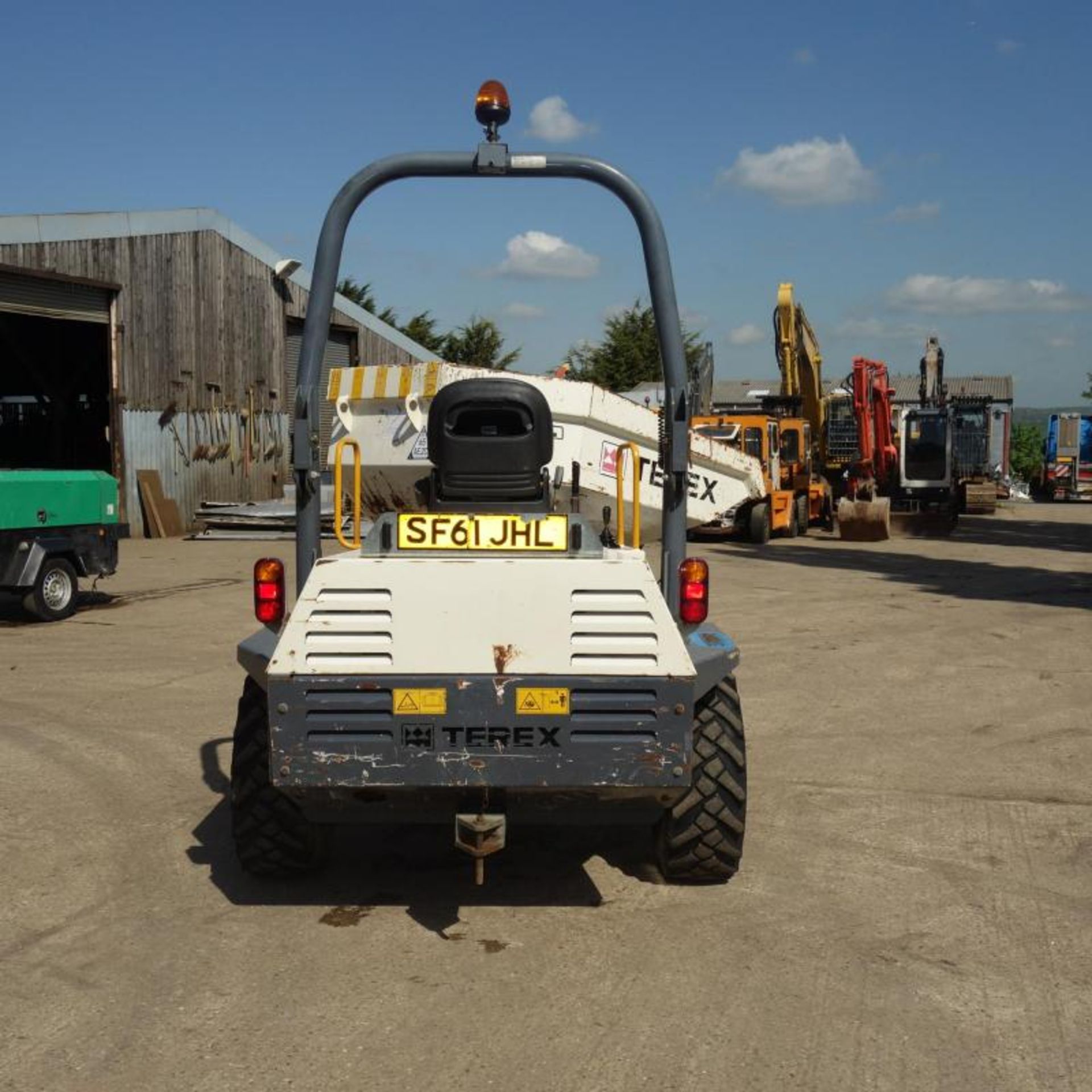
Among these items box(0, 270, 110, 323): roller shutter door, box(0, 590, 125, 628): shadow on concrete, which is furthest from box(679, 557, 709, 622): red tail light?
box(0, 270, 110, 323): roller shutter door

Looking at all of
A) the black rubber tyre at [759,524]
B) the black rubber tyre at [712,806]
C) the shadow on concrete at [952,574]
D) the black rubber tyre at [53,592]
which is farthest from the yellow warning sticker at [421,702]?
the black rubber tyre at [759,524]

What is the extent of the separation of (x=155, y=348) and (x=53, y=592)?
41.8ft

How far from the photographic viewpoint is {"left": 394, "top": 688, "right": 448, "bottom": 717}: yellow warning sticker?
14.4ft

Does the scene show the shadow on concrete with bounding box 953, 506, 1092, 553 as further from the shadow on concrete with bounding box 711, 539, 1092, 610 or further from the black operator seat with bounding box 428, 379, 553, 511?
the black operator seat with bounding box 428, 379, 553, 511

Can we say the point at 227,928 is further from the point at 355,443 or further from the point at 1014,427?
the point at 1014,427

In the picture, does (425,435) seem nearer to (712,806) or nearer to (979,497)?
(712,806)

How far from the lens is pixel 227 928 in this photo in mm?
4758

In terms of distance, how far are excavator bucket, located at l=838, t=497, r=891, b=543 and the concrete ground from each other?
53.1 ft

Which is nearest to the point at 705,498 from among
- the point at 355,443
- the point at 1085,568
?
the point at 1085,568

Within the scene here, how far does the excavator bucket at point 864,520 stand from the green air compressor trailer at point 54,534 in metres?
15.1

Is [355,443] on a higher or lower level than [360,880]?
higher

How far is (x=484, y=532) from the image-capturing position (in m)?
4.95

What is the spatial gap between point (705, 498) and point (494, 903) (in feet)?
56.5

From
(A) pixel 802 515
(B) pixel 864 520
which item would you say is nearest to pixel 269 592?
(B) pixel 864 520
